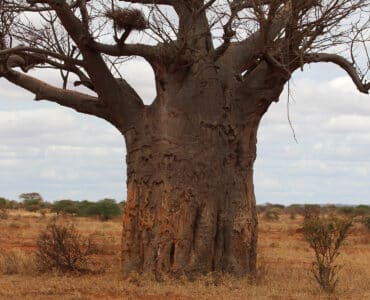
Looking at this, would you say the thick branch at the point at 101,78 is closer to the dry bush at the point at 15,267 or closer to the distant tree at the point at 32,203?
the dry bush at the point at 15,267

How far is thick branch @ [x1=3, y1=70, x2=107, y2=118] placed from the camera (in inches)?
408

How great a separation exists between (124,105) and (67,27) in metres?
1.40

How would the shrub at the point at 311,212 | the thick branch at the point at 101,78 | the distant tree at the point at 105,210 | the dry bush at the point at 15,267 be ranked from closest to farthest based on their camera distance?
the thick branch at the point at 101,78
the dry bush at the point at 15,267
the shrub at the point at 311,212
the distant tree at the point at 105,210

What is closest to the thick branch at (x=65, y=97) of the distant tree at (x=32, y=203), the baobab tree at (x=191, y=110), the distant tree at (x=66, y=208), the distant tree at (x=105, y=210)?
the baobab tree at (x=191, y=110)

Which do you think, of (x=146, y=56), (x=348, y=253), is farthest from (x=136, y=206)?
(x=348, y=253)

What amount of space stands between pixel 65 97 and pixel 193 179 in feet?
7.63

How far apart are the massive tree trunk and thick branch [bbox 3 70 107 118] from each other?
26.8 inches

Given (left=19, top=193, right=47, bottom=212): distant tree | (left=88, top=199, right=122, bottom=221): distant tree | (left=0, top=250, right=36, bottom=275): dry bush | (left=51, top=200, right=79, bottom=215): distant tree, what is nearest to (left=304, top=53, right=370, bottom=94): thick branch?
(left=0, top=250, right=36, bottom=275): dry bush

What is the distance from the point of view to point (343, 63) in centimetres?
1020

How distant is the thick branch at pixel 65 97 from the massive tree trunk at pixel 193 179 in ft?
2.24

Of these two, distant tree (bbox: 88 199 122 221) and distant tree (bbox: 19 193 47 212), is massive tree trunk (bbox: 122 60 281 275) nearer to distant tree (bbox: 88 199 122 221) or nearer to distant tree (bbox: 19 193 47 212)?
distant tree (bbox: 88 199 122 221)

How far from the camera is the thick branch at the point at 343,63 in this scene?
9.69 meters

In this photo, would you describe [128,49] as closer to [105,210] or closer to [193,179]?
[193,179]

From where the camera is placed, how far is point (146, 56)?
9.69 m
